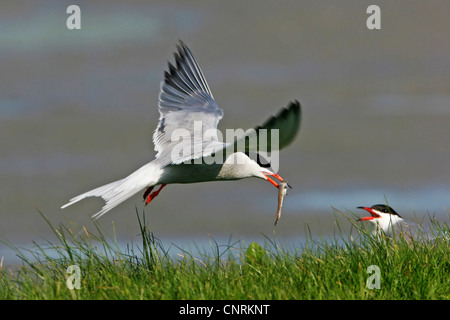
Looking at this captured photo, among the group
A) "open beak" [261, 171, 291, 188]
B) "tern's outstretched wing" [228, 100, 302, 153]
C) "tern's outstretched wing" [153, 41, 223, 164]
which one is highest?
"tern's outstretched wing" [153, 41, 223, 164]

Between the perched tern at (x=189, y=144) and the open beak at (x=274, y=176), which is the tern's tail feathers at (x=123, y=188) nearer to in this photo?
the perched tern at (x=189, y=144)

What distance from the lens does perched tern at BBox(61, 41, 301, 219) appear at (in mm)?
5148

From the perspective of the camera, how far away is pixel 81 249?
522 cm

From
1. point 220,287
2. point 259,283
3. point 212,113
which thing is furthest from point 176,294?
point 212,113

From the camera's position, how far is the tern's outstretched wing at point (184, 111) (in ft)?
23.2

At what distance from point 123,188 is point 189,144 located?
1.03m

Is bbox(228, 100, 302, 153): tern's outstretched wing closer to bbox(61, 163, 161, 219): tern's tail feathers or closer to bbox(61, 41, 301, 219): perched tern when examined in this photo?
bbox(61, 41, 301, 219): perched tern

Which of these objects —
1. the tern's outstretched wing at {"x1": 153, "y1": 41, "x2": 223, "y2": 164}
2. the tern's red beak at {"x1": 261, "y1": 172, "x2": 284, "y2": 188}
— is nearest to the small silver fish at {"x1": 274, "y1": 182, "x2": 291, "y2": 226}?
the tern's red beak at {"x1": 261, "y1": 172, "x2": 284, "y2": 188}

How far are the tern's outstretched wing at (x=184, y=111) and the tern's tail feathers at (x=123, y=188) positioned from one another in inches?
10.5

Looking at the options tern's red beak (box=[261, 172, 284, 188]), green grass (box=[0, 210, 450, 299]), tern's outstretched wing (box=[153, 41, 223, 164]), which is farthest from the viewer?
tern's outstretched wing (box=[153, 41, 223, 164])

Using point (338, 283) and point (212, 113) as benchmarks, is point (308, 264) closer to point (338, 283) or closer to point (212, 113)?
point (338, 283)

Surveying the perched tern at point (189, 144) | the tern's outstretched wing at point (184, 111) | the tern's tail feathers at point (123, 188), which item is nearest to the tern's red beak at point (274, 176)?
the perched tern at point (189, 144)

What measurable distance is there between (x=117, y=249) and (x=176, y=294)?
1031 millimetres
